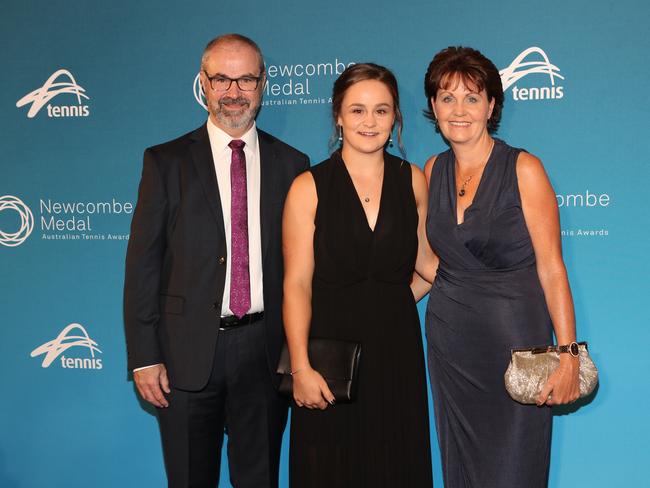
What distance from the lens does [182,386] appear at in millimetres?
2627

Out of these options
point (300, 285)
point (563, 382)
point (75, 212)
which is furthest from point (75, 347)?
point (563, 382)

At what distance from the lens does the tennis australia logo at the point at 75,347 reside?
3.59 m

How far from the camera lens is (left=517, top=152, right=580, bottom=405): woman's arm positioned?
243cm

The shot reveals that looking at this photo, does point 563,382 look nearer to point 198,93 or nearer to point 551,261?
point 551,261

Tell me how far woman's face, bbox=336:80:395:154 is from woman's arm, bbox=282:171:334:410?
25 centimetres

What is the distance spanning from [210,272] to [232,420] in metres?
0.61

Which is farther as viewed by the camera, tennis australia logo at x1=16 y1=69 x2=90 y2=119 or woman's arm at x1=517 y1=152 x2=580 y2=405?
tennis australia logo at x1=16 y1=69 x2=90 y2=119

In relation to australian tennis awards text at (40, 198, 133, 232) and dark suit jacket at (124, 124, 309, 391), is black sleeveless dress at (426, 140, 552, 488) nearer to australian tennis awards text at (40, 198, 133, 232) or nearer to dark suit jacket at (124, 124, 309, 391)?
dark suit jacket at (124, 124, 309, 391)

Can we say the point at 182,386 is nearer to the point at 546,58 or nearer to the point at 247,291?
the point at 247,291

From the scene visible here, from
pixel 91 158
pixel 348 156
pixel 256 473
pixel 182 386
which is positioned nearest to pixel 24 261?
pixel 91 158

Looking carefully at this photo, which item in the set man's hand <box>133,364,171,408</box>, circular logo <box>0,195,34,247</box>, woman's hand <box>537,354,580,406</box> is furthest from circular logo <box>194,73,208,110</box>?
woman's hand <box>537,354,580,406</box>

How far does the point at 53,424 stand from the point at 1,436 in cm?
31

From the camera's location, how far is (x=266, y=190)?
105 inches

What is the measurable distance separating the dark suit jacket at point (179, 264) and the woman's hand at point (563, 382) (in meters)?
1.06
